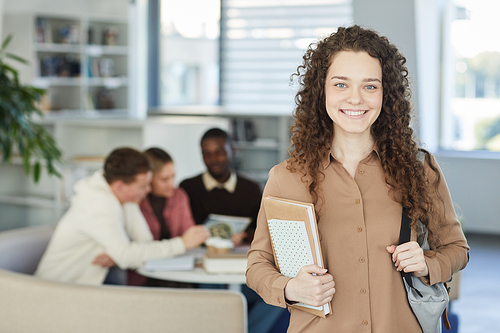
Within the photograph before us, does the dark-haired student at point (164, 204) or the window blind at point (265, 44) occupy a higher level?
the window blind at point (265, 44)

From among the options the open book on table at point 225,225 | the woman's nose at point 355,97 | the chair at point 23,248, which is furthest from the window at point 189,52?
the woman's nose at point 355,97

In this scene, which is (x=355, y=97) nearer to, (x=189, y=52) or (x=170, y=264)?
(x=170, y=264)

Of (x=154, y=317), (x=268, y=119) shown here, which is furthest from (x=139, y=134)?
(x=154, y=317)

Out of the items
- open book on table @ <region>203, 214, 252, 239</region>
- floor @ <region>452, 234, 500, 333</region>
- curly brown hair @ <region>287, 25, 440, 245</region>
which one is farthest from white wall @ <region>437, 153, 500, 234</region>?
curly brown hair @ <region>287, 25, 440, 245</region>

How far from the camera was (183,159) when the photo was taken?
4656 mm

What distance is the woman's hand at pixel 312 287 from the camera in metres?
1.15

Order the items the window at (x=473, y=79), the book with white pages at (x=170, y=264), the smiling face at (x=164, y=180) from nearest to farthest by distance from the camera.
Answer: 1. the book with white pages at (x=170, y=264)
2. the smiling face at (x=164, y=180)
3. the window at (x=473, y=79)

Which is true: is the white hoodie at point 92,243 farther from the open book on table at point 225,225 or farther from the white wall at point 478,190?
the white wall at point 478,190

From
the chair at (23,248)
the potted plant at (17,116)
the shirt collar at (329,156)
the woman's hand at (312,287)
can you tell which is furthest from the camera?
the potted plant at (17,116)

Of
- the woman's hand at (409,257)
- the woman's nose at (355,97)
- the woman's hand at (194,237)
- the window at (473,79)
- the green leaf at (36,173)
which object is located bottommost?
the woman's hand at (194,237)

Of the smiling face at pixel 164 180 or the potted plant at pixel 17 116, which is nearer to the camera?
the smiling face at pixel 164 180

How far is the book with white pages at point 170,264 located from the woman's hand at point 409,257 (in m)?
1.46

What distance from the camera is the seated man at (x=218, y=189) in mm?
3436

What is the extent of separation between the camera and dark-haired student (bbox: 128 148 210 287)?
3010mm
